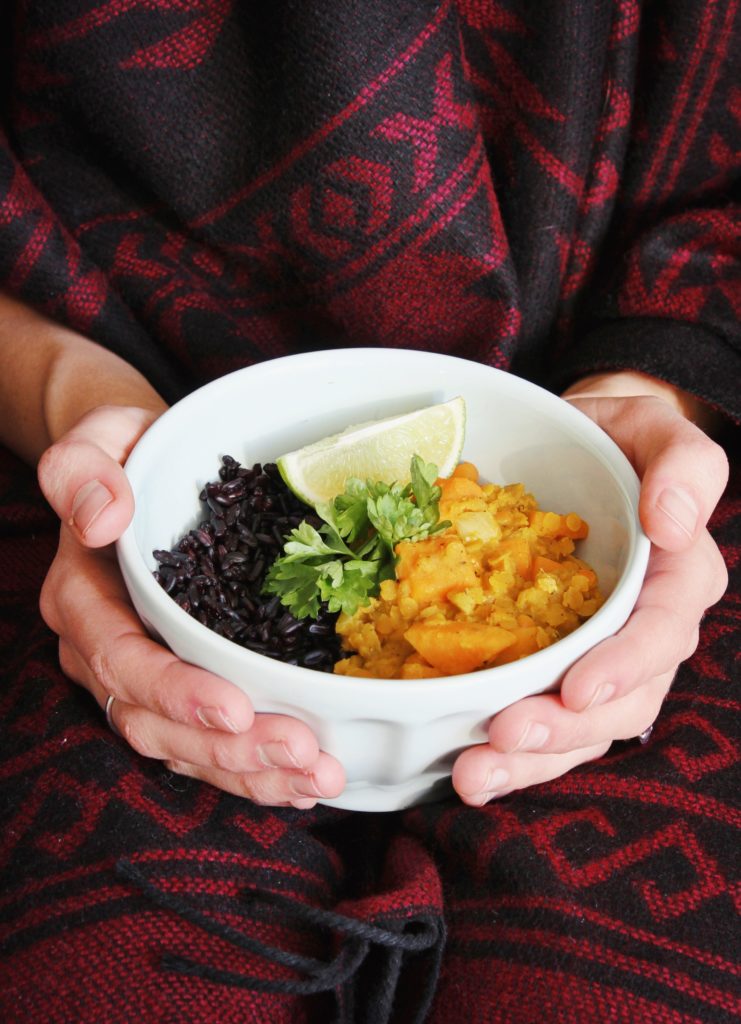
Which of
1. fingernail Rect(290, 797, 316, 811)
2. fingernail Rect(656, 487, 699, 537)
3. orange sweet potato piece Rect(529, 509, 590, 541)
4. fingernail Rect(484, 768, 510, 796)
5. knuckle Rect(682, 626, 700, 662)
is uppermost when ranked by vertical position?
fingernail Rect(656, 487, 699, 537)

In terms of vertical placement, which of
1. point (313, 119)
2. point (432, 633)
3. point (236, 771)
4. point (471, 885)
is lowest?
point (471, 885)

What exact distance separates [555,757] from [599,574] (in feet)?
0.70

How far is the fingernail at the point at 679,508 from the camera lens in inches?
40.1

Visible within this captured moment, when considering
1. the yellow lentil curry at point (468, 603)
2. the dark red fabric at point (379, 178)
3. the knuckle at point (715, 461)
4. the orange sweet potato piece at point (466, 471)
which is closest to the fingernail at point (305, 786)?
the yellow lentil curry at point (468, 603)

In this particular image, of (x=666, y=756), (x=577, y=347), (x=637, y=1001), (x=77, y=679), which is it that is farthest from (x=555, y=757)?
(x=577, y=347)

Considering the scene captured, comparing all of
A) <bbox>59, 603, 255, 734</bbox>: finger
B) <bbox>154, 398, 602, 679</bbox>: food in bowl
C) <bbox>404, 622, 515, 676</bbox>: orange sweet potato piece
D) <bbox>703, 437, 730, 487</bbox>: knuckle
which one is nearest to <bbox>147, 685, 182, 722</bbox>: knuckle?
<bbox>59, 603, 255, 734</bbox>: finger

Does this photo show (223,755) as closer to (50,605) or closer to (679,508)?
(50,605)

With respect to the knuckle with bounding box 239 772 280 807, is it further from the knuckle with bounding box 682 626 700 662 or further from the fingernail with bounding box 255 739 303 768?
the knuckle with bounding box 682 626 700 662

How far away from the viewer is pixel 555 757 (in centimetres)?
108

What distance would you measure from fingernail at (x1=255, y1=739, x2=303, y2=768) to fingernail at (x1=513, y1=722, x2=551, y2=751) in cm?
22

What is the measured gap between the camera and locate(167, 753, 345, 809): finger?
987 millimetres

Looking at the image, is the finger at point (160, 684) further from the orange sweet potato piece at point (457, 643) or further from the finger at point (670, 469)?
the finger at point (670, 469)

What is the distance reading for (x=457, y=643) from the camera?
0.95 meters

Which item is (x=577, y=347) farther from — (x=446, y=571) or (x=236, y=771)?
(x=236, y=771)
